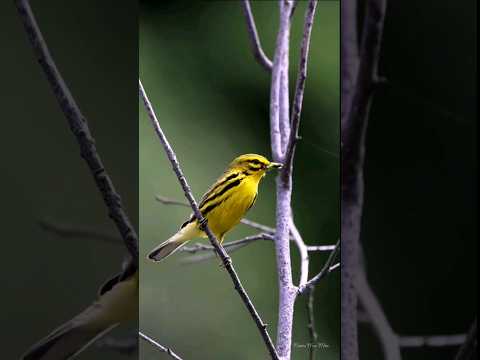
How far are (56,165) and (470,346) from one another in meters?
1.41

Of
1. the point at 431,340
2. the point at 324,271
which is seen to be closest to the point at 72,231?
the point at 324,271

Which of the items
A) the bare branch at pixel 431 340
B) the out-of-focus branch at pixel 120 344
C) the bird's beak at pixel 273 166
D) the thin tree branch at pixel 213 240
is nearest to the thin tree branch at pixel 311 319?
the thin tree branch at pixel 213 240

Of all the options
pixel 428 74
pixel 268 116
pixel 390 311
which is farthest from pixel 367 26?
pixel 390 311

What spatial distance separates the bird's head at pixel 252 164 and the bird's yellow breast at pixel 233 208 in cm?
3

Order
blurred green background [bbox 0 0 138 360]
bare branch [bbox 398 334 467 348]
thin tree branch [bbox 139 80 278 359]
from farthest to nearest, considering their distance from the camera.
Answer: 1. bare branch [bbox 398 334 467 348]
2. thin tree branch [bbox 139 80 278 359]
3. blurred green background [bbox 0 0 138 360]

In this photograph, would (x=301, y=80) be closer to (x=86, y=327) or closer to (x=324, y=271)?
(x=324, y=271)

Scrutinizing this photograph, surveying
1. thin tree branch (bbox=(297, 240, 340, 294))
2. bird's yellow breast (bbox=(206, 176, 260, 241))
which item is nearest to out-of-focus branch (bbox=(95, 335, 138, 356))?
bird's yellow breast (bbox=(206, 176, 260, 241))

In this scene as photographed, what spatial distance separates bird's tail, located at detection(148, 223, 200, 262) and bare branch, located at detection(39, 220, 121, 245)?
0.23 m

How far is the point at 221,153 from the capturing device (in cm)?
214

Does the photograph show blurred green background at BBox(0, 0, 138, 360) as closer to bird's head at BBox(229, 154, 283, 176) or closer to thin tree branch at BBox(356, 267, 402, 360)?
bird's head at BBox(229, 154, 283, 176)

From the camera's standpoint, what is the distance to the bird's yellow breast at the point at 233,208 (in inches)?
81.0

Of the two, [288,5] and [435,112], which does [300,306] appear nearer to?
[435,112]

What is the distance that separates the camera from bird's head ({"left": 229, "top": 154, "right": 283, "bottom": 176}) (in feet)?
6.97

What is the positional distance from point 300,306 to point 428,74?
0.89 meters
